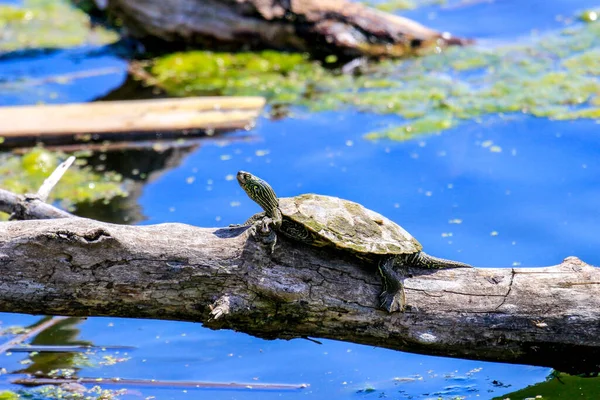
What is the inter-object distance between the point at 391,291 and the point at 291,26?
205 inches

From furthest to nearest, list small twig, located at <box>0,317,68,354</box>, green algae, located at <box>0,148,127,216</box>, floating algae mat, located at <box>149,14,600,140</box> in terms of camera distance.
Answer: floating algae mat, located at <box>149,14,600,140</box> < green algae, located at <box>0,148,127,216</box> < small twig, located at <box>0,317,68,354</box>

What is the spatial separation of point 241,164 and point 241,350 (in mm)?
2175

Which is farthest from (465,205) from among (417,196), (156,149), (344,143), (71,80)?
(71,80)

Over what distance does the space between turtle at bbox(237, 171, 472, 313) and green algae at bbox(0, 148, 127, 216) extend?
285cm

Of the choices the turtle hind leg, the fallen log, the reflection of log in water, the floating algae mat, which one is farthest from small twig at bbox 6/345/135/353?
the floating algae mat

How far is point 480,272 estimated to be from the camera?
3107 millimetres

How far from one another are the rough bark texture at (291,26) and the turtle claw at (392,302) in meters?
5.05

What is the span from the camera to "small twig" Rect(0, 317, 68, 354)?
3934mm

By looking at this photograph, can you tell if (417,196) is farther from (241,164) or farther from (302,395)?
(302,395)

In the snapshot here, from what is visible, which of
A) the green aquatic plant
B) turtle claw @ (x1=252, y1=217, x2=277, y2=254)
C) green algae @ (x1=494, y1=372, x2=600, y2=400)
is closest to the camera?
turtle claw @ (x1=252, y1=217, x2=277, y2=254)

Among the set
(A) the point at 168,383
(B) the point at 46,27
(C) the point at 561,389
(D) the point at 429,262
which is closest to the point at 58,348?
(A) the point at 168,383

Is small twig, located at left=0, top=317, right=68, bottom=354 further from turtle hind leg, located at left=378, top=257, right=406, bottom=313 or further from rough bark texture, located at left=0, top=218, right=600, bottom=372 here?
turtle hind leg, located at left=378, top=257, right=406, bottom=313

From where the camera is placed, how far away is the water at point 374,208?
3.74 metres

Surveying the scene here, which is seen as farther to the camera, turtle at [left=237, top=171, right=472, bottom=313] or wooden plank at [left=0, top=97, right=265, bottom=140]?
Result: wooden plank at [left=0, top=97, right=265, bottom=140]
